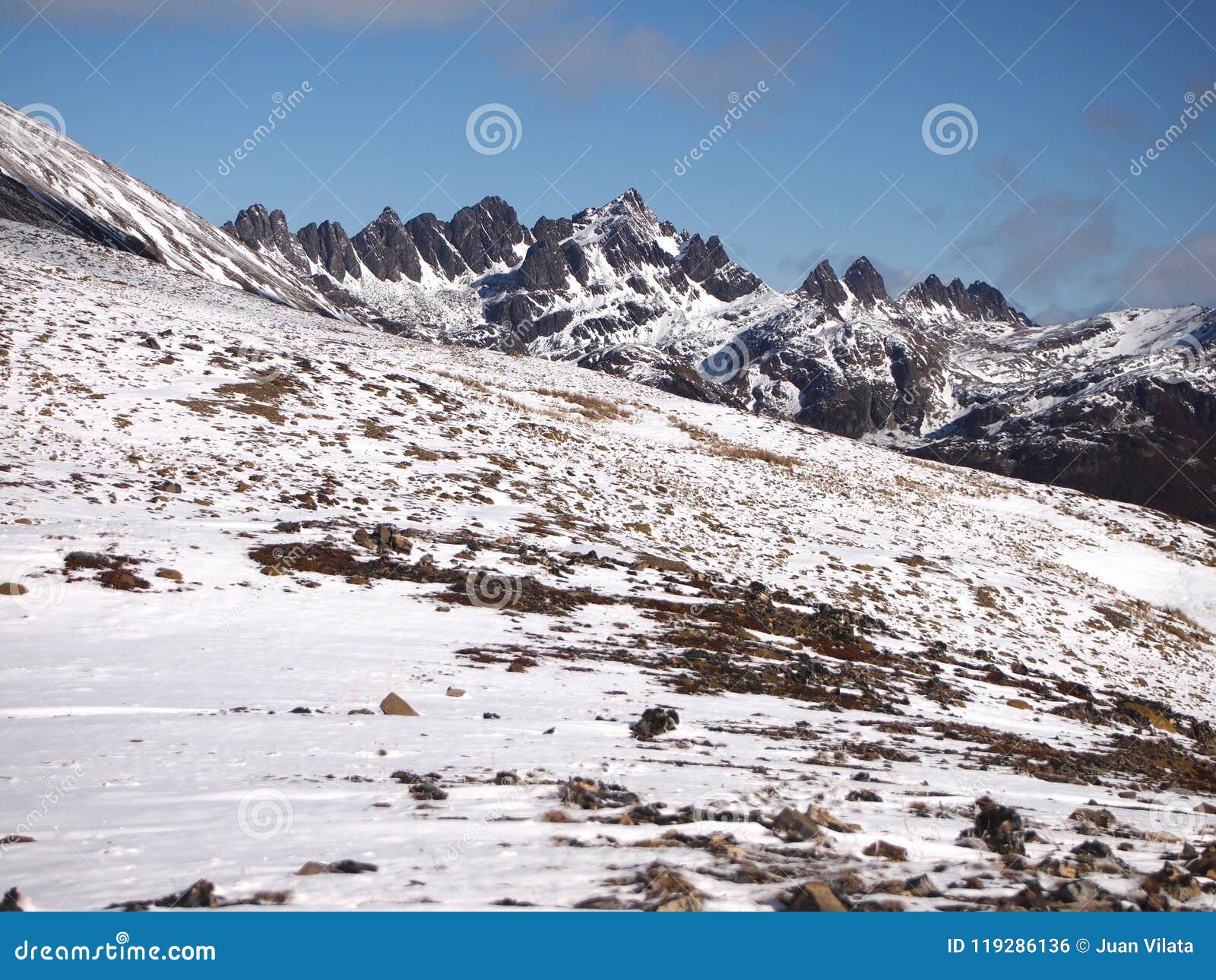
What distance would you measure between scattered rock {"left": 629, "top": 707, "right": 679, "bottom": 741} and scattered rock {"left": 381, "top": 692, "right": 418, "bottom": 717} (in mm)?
2742

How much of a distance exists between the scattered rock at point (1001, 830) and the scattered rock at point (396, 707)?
6.41 meters

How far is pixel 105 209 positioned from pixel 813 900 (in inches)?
4264

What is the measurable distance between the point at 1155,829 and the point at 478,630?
10.3 metres

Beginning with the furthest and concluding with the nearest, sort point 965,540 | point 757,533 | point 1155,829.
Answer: point 965,540 → point 757,533 → point 1155,829

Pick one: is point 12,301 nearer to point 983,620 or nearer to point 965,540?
point 983,620

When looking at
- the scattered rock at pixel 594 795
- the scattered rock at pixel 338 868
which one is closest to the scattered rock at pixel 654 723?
the scattered rock at pixel 594 795

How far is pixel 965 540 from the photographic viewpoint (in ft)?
121

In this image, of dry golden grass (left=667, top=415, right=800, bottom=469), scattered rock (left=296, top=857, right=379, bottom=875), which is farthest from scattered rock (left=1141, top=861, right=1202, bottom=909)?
dry golden grass (left=667, top=415, right=800, bottom=469)

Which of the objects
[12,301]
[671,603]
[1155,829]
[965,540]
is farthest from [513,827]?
[12,301]

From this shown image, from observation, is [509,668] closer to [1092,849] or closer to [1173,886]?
[1092,849]

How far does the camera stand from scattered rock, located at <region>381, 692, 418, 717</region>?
10.4m

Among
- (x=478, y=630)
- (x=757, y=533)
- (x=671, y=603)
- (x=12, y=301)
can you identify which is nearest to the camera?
(x=478, y=630)

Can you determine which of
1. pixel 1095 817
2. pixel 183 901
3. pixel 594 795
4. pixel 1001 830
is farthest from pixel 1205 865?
pixel 183 901

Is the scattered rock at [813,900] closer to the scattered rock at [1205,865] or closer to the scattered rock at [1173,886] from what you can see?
the scattered rock at [1173,886]
